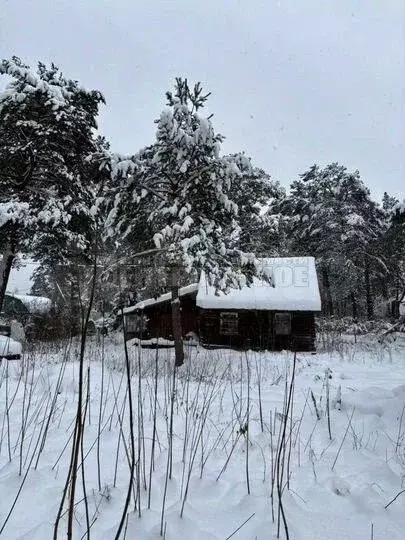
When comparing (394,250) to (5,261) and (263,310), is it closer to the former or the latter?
(263,310)

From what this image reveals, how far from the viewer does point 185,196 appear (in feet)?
36.4

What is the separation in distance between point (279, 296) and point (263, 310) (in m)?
1.24

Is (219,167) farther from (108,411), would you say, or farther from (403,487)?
(403,487)

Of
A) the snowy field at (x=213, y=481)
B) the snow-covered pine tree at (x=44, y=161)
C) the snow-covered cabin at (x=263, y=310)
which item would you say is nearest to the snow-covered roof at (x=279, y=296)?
the snow-covered cabin at (x=263, y=310)

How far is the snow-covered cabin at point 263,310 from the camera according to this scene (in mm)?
18328

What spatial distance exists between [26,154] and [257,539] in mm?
13236

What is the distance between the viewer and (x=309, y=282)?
63.2 feet

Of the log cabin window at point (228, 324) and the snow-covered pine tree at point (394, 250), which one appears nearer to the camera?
the snow-covered pine tree at point (394, 250)

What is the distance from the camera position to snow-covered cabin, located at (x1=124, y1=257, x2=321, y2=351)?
60.1 feet

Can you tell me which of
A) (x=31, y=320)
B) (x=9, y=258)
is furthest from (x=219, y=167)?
(x=31, y=320)

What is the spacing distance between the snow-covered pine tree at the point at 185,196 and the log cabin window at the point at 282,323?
8.81 metres

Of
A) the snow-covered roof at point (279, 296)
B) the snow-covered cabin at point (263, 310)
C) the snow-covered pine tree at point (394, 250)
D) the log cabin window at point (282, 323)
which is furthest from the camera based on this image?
the log cabin window at point (282, 323)

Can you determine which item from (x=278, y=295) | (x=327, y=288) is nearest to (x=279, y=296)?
(x=278, y=295)

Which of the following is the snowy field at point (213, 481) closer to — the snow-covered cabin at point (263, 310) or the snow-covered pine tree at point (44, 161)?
the snow-covered pine tree at point (44, 161)
